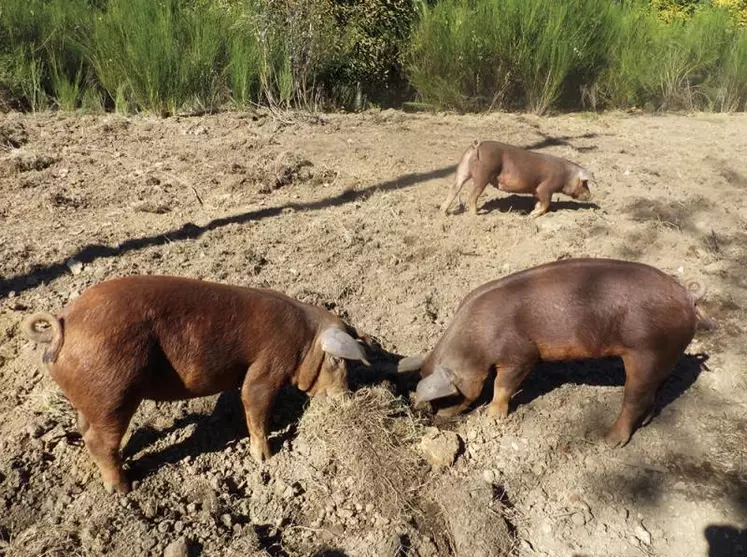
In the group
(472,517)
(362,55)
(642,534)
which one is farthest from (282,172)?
(642,534)

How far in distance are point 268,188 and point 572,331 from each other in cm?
390

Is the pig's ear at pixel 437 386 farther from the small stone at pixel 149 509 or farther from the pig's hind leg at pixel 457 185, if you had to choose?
the pig's hind leg at pixel 457 185

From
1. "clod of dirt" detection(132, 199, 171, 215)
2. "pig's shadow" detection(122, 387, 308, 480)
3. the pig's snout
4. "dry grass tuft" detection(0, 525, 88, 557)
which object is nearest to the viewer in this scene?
"dry grass tuft" detection(0, 525, 88, 557)

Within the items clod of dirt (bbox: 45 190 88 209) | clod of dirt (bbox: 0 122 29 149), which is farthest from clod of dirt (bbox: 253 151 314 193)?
clod of dirt (bbox: 0 122 29 149)

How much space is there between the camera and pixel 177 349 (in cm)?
300

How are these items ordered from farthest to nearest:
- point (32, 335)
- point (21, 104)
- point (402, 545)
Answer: point (21, 104), point (402, 545), point (32, 335)

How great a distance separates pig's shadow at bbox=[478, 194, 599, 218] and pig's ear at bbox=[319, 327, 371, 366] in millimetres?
3769

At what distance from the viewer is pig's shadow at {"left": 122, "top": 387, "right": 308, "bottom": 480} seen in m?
3.44

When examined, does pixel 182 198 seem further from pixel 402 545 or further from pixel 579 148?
pixel 579 148

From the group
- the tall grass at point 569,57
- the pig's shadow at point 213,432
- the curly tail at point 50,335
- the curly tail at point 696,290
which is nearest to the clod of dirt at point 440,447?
the pig's shadow at point 213,432

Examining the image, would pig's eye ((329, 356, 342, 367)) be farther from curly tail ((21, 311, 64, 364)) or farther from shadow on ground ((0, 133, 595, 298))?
shadow on ground ((0, 133, 595, 298))

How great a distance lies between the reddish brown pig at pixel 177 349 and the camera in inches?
110

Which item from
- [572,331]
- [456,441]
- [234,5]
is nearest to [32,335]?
[456,441]

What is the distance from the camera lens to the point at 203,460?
347 cm
